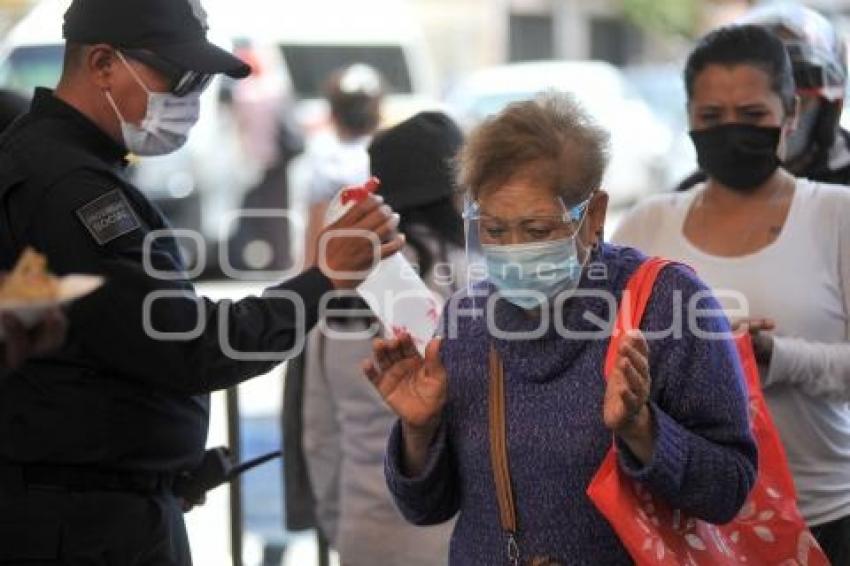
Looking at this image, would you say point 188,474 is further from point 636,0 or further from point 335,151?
point 636,0

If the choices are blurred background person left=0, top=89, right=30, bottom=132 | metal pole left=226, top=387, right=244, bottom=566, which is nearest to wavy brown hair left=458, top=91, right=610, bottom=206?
blurred background person left=0, top=89, right=30, bottom=132

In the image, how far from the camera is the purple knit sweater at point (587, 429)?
2.66 m

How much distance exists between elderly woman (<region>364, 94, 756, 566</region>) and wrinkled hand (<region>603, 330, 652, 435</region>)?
4 centimetres

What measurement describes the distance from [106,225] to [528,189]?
2.69 feet

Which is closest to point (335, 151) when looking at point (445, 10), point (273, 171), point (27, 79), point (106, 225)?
point (273, 171)

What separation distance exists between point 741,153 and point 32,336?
183cm

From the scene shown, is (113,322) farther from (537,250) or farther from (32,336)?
(537,250)

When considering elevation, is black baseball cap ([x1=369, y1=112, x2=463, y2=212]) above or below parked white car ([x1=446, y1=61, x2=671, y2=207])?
above

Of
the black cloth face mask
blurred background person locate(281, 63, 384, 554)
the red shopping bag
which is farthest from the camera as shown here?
blurred background person locate(281, 63, 384, 554)

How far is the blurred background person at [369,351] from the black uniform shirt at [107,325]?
853 millimetres

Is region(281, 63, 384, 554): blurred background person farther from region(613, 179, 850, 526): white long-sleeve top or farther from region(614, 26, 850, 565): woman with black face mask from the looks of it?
region(613, 179, 850, 526): white long-sleeve top

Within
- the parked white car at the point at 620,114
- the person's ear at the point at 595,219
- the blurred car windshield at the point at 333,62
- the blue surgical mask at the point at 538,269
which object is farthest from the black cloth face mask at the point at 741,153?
the parked white car at the point at 620,114

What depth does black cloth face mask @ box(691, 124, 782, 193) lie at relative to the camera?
139 inches

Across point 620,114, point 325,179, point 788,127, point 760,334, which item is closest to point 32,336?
point 760,334
